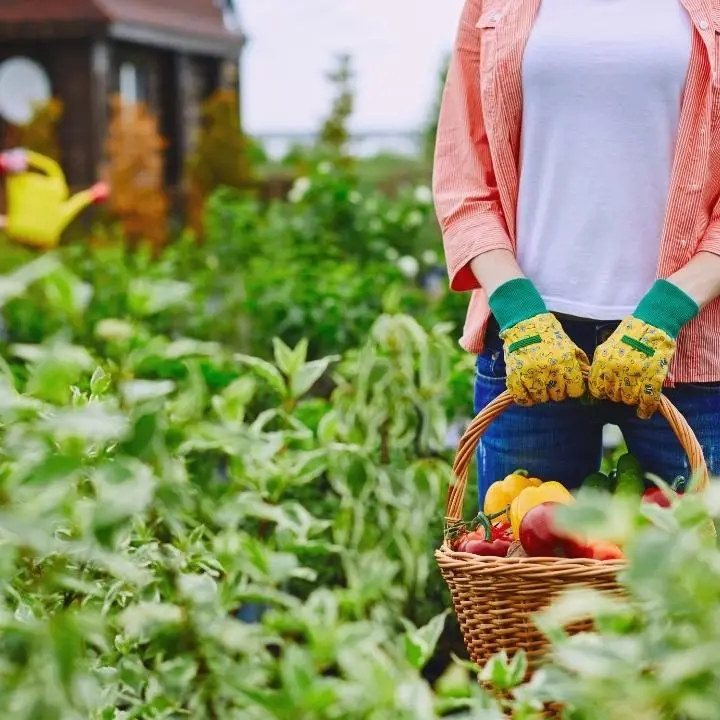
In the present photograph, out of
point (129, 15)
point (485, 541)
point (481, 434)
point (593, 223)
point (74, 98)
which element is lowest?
point (74, 98)

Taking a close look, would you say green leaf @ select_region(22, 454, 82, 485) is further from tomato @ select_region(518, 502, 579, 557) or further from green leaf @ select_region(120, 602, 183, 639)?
tomato @ select_region(518, 502, 579, 557)

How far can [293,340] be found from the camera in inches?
182

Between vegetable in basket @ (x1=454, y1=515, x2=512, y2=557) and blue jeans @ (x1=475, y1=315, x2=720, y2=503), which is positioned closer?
vegetable in basket @ (x1=454, y1=515, x2=512, y2=557)

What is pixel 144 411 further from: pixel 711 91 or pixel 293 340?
pixel 293 340

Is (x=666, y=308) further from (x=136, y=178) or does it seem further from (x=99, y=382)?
(x=136, y=178)

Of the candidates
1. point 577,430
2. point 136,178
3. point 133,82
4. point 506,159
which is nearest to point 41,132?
point 136,178

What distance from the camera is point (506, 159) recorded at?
209 centimetres

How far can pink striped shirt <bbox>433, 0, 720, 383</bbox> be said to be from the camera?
76.9 inches

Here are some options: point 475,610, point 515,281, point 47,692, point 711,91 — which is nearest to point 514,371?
point 515,281

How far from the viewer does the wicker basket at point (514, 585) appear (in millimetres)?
1675

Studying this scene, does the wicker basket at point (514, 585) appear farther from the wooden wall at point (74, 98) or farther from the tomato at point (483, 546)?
the wooden wall at point (74, 98)

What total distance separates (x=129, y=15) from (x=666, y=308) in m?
16.0

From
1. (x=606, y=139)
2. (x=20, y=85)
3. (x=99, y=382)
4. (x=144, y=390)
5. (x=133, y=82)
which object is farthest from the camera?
(x=133, y=82)

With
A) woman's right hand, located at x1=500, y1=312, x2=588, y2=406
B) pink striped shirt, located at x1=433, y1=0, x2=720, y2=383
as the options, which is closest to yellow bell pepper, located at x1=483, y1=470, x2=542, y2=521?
woman's right hand, located at x1=500, y1=312, x2=588, y2=406
